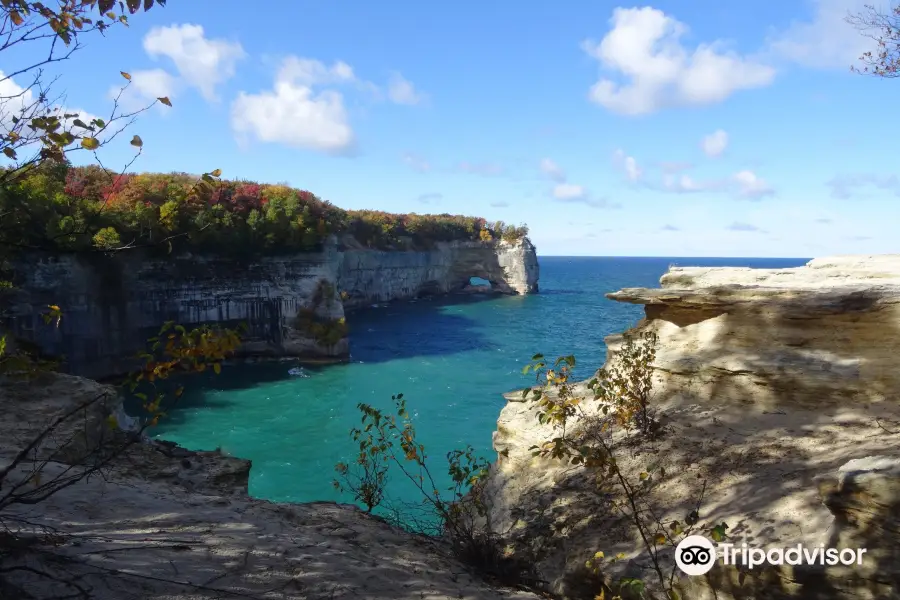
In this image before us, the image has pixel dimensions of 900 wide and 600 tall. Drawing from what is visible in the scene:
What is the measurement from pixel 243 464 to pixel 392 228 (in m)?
56.9

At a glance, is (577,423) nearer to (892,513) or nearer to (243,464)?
(892,513)

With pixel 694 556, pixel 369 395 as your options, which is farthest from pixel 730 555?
pixel 369 395

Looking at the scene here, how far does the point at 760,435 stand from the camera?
7719 millimetres

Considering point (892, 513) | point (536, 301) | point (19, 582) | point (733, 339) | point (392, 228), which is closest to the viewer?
point (19, 582)

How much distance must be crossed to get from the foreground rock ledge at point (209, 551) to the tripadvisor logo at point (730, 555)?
1.72 metres

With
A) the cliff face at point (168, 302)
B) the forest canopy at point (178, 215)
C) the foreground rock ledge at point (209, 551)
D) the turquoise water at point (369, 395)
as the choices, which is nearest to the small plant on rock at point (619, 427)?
the foreground rock ledge at point (209, 551)

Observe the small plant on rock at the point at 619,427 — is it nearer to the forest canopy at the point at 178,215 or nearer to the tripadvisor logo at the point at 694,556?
the tripadvisor logo at the point at 694,556

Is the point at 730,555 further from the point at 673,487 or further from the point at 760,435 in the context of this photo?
the point at 760,435

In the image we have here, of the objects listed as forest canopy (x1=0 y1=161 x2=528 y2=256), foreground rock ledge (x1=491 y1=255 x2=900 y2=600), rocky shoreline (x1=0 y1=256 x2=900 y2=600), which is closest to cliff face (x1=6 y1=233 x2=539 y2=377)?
forest canopy (x1=0 y1=161 x2=528 y2=256)

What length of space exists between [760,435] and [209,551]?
7.29m

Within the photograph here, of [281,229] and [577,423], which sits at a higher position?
[281,229]

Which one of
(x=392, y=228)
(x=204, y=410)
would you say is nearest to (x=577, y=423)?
(x=204, y=410)

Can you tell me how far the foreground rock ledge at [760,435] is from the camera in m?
4.83

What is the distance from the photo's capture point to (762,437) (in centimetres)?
766
